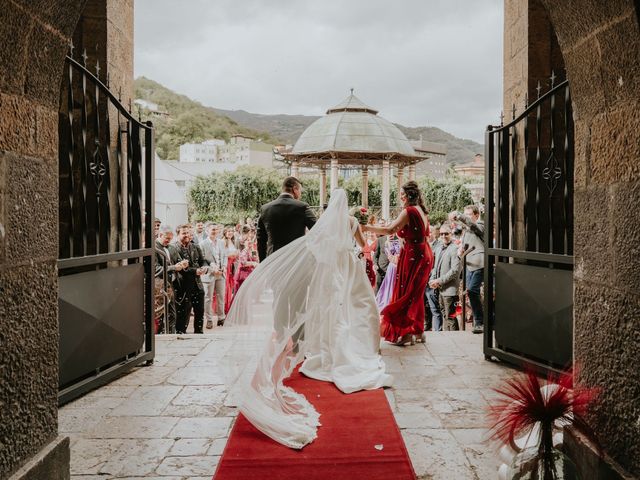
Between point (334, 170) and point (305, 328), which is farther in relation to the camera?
point (334, 170)

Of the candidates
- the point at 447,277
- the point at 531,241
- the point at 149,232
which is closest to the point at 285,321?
the point at 149,232

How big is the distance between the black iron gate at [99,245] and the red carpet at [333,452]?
141 centimetres

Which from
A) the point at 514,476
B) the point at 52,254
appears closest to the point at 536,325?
the point at 514,476

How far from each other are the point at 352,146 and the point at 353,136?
26.0 inches

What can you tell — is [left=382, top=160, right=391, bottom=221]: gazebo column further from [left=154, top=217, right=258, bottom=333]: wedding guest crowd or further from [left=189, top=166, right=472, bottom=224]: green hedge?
[left=154, top=217, right=258, bottom=333]: wedding guest crowd

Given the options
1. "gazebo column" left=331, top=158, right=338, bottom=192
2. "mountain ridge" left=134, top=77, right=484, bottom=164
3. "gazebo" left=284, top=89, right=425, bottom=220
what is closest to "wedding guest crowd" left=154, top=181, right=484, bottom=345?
"gazebo column" left=331, top=158, right=338, bottom=192

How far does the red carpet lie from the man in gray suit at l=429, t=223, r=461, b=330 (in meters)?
3.82

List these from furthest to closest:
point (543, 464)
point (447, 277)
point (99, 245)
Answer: point (447, 277), point (99, 245), point (543, 464)

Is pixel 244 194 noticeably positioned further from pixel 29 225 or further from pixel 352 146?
pixel 29 225

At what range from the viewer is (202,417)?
13.2 ft

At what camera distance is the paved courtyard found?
3.19 m

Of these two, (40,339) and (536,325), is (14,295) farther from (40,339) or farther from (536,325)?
(536,325)

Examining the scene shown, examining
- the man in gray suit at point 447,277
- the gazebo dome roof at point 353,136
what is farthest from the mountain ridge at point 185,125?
the man in gray suit at point 447,277

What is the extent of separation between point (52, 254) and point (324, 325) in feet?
9.04
